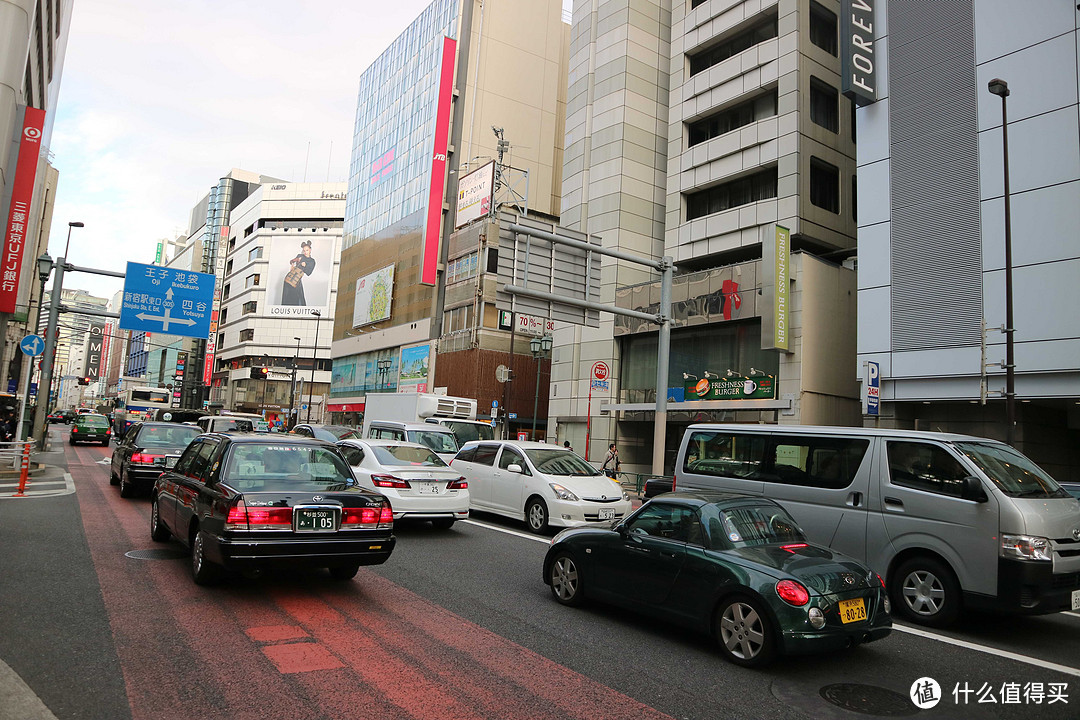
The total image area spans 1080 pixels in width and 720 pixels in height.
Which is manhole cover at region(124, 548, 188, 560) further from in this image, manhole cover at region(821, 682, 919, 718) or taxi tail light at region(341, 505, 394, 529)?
manhole cover at region(821, 682, 919, 718)

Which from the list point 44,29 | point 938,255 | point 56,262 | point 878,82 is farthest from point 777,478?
point 44,29

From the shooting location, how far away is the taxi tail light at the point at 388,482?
36.9 feet

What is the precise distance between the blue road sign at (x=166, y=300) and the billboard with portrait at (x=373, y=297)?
33.5 m

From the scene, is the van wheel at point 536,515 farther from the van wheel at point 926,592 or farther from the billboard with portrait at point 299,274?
the billboard with portrait at point 299,274

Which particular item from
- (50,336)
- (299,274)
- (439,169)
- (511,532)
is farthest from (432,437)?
(299,274)

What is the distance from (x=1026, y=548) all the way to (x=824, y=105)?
26.9 metres

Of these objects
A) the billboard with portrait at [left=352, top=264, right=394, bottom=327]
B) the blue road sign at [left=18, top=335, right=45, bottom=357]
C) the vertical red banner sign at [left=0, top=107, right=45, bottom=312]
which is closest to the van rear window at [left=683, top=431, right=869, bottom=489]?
the blue road sign at [left=18, top=335, right=45, bottom=357]

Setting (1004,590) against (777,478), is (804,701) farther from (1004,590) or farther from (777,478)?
Result: (777,478)

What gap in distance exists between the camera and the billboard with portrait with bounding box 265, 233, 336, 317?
99250 mm

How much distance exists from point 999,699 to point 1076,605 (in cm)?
248

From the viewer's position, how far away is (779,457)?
9625 millimetres

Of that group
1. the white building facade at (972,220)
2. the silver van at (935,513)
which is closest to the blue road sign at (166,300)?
the silver van at (935,513)

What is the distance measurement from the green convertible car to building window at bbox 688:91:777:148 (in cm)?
2658

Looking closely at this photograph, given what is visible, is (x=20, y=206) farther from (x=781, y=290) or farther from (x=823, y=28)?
(x=823, y=28)
